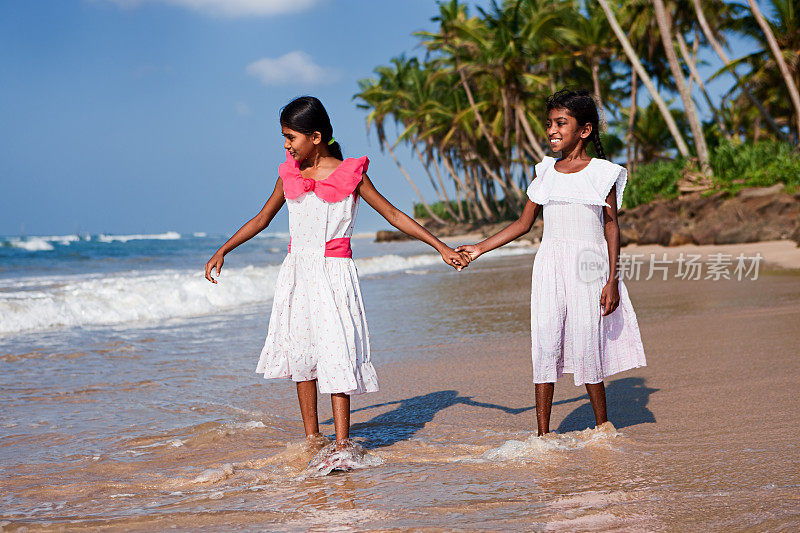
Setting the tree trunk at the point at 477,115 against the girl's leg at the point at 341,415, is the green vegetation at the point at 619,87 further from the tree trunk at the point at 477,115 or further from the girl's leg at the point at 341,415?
the girl's leg at the point at 341,415

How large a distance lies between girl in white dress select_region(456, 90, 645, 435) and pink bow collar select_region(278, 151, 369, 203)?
819 millimetres

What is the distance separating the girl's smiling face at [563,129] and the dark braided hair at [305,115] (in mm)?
1031

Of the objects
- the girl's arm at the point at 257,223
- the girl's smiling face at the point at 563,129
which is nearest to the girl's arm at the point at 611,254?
the girl's smiling face at the point at 563,129

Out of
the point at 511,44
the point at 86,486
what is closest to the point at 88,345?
the point at 86,486

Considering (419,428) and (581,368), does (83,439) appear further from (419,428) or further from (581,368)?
(581,368)

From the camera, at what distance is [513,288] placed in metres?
10.9

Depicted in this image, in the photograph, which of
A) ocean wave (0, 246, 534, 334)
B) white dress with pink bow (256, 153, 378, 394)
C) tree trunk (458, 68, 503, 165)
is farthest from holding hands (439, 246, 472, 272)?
tree trunk (458, 68, 503, 165)

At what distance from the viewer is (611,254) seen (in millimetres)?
3266

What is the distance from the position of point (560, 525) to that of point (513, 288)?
8.80m

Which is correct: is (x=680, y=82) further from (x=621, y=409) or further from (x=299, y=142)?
(x=299, y=142)

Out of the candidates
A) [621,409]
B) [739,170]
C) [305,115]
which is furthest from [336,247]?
[739,170]

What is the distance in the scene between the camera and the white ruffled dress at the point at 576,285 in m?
3.22

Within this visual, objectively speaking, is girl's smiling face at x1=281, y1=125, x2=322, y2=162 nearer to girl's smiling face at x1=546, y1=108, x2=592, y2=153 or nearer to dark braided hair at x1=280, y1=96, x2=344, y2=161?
dark braided hair at x1=280, y1=96, x2=344, y2=161

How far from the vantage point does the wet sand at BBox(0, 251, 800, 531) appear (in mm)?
2389
